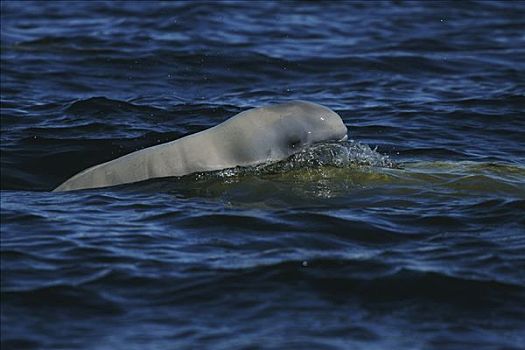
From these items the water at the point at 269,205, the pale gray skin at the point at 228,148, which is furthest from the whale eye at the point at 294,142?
the water at the point at 269,205

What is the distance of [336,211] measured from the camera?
898 centimetres

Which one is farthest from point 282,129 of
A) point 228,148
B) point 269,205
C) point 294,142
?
point 269,205

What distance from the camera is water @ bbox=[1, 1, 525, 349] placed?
270 inches

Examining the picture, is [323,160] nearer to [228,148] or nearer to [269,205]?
[228,148]

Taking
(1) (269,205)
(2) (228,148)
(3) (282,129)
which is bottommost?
(1) (269,205)

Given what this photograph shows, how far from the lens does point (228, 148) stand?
972 centimetres

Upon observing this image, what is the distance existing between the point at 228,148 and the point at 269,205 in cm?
79

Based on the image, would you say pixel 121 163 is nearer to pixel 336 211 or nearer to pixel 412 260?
pixel 336 211

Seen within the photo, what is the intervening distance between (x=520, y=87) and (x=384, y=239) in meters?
6.84

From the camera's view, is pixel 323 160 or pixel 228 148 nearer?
pixel 228 148

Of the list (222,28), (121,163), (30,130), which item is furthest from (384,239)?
(222,28)

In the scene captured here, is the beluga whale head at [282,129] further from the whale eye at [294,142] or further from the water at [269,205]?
the water at [269,205]

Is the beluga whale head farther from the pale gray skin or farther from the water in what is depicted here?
the water

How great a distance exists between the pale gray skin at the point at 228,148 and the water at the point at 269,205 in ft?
0.41
